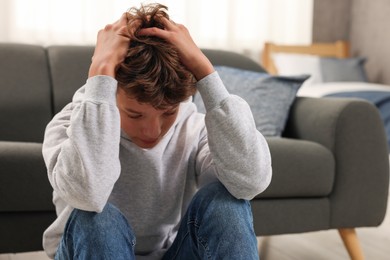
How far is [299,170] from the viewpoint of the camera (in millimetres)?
1627

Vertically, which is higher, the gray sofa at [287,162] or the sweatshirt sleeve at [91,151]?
the sweatshirt sleeve at [91,151]

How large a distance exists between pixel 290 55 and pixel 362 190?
80.0 inches

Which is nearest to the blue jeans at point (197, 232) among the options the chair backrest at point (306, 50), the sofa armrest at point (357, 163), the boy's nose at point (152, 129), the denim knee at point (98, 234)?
the denim knee at point (98, 234)

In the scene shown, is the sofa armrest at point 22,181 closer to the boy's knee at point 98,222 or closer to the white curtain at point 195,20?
the boy's knee at point 98,222

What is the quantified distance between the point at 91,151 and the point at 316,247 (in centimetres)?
137

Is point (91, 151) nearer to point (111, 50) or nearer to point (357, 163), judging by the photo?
point (111, 50)

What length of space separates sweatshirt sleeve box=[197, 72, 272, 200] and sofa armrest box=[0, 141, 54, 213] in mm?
598

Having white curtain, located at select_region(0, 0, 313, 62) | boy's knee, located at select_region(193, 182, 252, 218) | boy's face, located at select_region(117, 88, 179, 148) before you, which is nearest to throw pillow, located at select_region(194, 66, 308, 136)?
boy's face, located at select_region(117, 88, 179, 148)

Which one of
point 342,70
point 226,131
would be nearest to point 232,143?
point 226,131

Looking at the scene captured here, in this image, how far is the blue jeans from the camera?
0.89m

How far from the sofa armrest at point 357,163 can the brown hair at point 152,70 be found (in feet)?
2.83

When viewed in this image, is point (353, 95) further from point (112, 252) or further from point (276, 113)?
point (112, 252)

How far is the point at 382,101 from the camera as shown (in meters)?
3.03

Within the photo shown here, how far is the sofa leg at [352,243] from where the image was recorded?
174 centimetres
